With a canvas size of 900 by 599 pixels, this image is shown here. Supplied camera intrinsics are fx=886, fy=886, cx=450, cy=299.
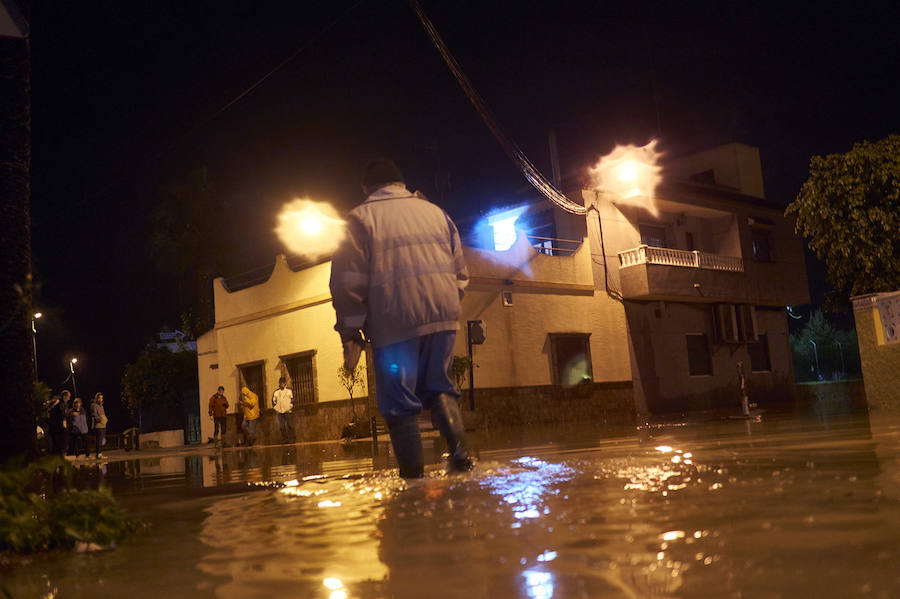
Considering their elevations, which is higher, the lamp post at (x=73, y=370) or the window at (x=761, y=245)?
the window at (x=761, y=245)

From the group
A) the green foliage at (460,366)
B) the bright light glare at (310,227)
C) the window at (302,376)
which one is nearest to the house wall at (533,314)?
the green foliage at (460,366)

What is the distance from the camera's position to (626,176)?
92.6 feet

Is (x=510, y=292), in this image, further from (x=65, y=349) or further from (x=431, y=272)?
(x=65, y=349)

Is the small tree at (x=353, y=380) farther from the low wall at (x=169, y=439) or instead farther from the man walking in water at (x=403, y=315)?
the man walking in water at (x=403, y=315)

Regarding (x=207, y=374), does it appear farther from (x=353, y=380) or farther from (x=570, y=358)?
(x=570, y=358)

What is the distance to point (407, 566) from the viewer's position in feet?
7.76

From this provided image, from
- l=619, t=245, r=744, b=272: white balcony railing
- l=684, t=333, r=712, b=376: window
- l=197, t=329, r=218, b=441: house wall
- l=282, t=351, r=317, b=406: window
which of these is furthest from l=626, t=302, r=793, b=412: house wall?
l=197, t=329, r=218, b=441: house wall

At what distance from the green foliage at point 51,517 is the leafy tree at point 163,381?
99.2 feet

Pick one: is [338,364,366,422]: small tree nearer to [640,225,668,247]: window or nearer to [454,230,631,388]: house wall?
[454,230,631,388]: house wall

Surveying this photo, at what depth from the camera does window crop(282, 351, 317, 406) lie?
2484 centimetres

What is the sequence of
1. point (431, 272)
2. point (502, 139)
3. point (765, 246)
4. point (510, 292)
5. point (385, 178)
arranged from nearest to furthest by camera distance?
point (431, 272) → point (385, 178) → point (502, 139) → point (510, 292) → point (765, 246)

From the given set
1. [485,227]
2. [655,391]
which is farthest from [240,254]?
[655,391]

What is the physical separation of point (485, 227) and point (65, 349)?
74.5ft

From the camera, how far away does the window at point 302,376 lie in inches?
978
